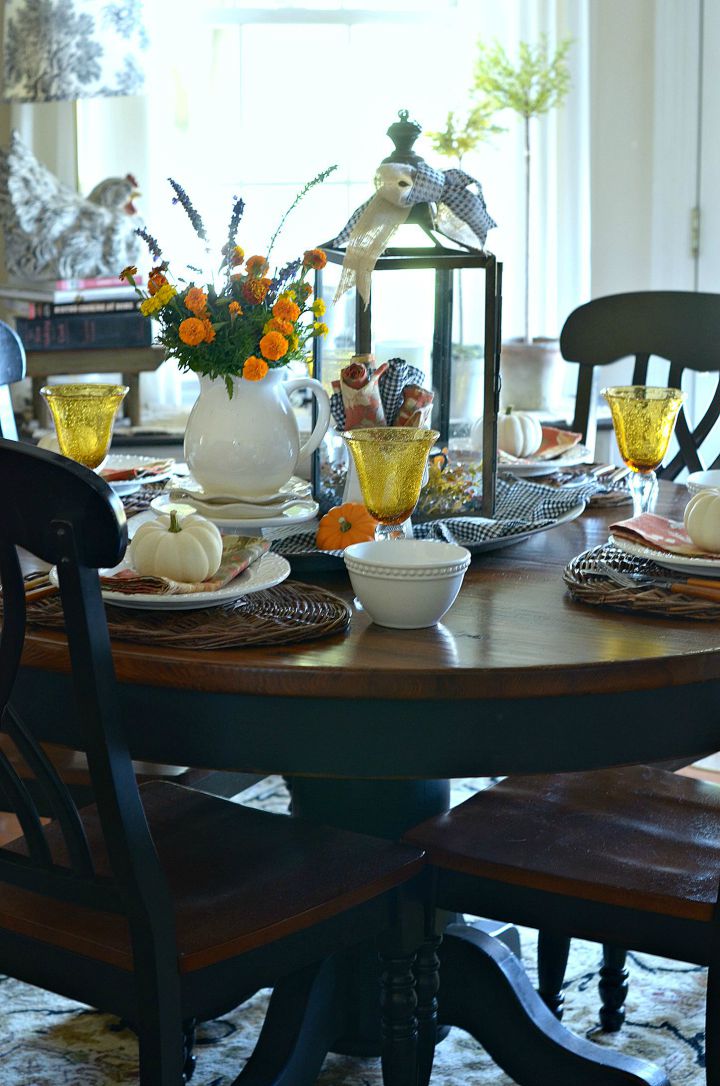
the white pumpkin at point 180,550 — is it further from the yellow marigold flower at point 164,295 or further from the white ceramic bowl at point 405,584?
the yellow marigold flower at point 164,295

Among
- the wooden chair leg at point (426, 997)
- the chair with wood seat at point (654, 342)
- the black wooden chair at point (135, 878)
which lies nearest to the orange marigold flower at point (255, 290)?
the black wooden chair at point (135, 878)

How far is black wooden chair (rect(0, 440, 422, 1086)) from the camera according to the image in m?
1.09

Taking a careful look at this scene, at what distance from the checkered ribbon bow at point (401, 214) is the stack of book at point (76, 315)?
1875mm

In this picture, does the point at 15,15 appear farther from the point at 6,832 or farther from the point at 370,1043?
the point at 370,1043

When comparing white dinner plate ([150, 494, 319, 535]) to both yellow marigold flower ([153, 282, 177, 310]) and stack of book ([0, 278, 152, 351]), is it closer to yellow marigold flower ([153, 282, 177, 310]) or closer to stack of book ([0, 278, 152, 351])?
yellow marigold flower ([153, 282, 177, 310])

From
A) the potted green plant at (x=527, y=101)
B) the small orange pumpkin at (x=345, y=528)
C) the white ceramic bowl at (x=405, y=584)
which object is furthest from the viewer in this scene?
the potted green plant at (x=527, y=101)

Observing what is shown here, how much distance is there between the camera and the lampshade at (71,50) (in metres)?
3.29

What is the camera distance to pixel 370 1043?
1.92m

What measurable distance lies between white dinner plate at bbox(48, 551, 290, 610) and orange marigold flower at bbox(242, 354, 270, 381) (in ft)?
1.28

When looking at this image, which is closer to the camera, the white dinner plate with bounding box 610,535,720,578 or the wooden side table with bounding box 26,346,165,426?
the white dinner plate with bounding box 610,535,720,578

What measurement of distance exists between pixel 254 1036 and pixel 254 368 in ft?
3.30

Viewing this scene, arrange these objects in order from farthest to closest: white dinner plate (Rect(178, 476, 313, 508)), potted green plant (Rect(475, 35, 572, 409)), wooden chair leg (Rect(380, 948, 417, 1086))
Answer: potted green plant (Rect(475, 35, 572, 409)), white dinner plate (Rect(178, 476, 313, 508)), wooden chair leg (Rect(380, 948, 417, 1086))

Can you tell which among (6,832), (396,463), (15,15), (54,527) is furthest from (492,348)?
(15,15)

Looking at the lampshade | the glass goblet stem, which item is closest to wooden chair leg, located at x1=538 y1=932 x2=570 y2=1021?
the glass goblet stem
